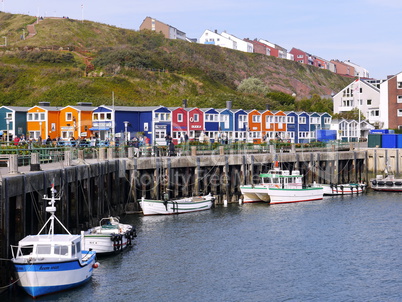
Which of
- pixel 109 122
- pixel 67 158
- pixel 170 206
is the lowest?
pixel 170 206

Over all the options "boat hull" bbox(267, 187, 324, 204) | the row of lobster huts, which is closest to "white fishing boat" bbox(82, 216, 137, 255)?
"boat hull" bbox(267, 187, 324, 204)

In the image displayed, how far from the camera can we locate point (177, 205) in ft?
172

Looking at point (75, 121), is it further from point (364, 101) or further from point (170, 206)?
point (364, 101)

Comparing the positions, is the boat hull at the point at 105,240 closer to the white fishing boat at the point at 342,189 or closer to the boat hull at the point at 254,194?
the boat hull at the point at 254,194

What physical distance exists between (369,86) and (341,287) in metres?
98.0

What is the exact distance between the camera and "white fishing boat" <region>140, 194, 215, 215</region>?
168 feet

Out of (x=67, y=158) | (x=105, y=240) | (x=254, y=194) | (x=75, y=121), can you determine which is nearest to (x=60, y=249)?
(x=105, y=240)

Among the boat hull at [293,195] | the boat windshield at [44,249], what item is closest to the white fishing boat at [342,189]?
the boat hull at [293,195]

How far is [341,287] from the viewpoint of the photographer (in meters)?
32.3

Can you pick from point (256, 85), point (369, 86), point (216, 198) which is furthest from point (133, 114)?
point (256, 85)

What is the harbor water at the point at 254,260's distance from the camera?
31.1 m

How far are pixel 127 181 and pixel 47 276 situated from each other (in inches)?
1007

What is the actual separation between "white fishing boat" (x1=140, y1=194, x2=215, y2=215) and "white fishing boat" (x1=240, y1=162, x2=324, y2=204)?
19.2 ft

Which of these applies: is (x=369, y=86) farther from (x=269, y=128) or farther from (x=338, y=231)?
(x=338, y=231)
